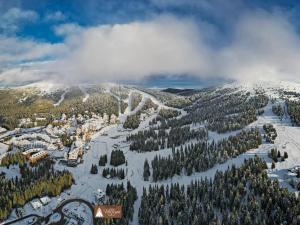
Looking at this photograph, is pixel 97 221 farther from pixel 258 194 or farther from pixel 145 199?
pixel 258 194

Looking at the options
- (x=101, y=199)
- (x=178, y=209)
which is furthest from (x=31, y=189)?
(x=178, y=209)

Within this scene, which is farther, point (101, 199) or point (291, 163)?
point (291, 163)

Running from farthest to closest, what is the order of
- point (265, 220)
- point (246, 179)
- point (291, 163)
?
point (291, 163) → point (246, 179) → point (265, 220)

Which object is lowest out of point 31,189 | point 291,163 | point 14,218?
point 14,218

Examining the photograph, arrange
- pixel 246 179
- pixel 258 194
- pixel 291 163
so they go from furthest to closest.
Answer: pixel 291 163
pixel 246 179
pixel 258 194

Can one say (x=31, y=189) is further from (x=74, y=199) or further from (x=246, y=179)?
(x=246, y=179)

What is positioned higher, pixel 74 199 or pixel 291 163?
pixel 291 163

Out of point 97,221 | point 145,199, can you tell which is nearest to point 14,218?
point 97,221

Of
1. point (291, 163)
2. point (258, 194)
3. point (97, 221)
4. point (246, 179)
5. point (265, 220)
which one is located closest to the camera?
point (265, 220)

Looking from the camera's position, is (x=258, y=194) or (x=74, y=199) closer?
(x=258, y=194)
